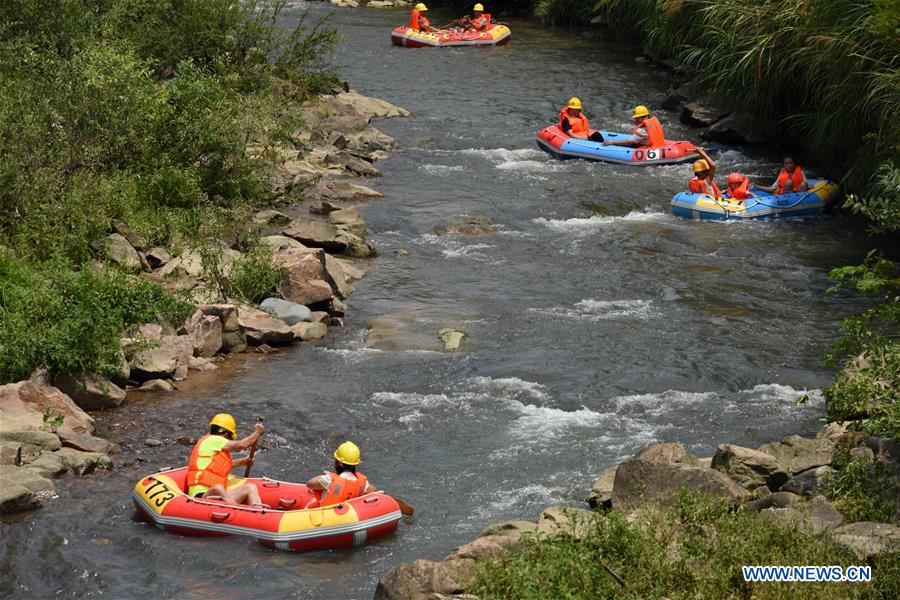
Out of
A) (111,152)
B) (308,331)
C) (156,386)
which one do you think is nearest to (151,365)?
(156,386)

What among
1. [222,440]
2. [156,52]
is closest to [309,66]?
[156,52]

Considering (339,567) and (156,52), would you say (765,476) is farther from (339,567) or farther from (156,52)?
(156,52)

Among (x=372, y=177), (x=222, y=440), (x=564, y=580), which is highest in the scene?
(x=564, y=580)

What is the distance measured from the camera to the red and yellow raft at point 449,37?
3412 centimetres

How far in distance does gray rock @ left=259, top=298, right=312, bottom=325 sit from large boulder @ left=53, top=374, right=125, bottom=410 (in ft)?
9.50

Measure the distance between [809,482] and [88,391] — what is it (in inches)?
289

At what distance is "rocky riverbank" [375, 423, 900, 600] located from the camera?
350 inches

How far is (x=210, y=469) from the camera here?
11.2 m

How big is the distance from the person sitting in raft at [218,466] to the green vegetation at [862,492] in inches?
195

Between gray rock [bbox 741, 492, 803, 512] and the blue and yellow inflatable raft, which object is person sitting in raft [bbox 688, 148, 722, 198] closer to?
the blue and yellow inflatable raft

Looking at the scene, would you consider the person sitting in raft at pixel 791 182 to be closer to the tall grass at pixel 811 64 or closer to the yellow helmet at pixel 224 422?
the tall grass at pixel 811 64

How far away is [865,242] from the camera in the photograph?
19500 millimetres

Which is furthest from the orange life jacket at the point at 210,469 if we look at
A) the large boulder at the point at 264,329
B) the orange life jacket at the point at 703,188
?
the orange life jacket at the point at 703,188

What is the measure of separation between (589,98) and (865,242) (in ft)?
34.3
